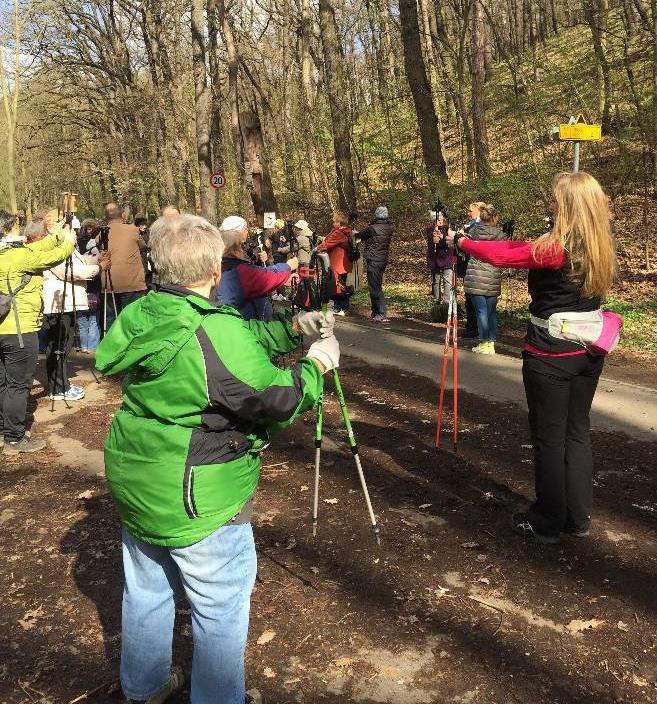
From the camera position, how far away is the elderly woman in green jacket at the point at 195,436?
2.48 m

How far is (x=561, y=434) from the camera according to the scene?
14.1 ft

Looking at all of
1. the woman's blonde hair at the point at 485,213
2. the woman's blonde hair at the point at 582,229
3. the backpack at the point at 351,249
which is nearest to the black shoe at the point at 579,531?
the woman's blonde hair at the point at 582,229

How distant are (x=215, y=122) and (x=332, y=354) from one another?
34.4m

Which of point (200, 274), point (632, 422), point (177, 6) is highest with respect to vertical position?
point (177, 6)

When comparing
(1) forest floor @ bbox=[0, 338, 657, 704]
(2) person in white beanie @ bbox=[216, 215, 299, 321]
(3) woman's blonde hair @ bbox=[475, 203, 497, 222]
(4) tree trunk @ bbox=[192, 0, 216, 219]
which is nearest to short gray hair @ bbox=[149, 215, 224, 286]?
(1) forest floor @ bbox=[0, 338, 657, 704]

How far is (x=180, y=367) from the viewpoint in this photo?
8.10ft

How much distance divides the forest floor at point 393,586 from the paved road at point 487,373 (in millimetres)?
761

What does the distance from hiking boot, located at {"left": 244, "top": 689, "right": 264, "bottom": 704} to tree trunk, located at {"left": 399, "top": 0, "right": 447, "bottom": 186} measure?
55.0 feet

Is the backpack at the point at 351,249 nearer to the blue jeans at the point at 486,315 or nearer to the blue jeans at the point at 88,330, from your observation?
the blue jeans at the point at 486,315

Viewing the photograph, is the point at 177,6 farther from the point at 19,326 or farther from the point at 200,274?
the point at 200,274

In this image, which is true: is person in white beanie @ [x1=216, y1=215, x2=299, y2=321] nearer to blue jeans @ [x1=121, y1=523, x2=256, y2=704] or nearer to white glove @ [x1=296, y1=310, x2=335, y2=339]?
white glove @ [x1=296, y1=310, x2=335, y2=339]

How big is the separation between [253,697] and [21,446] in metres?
4.40

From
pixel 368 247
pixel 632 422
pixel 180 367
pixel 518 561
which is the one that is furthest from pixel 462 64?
pixel 180 367

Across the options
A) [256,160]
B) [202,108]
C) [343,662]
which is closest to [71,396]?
[343,662]
